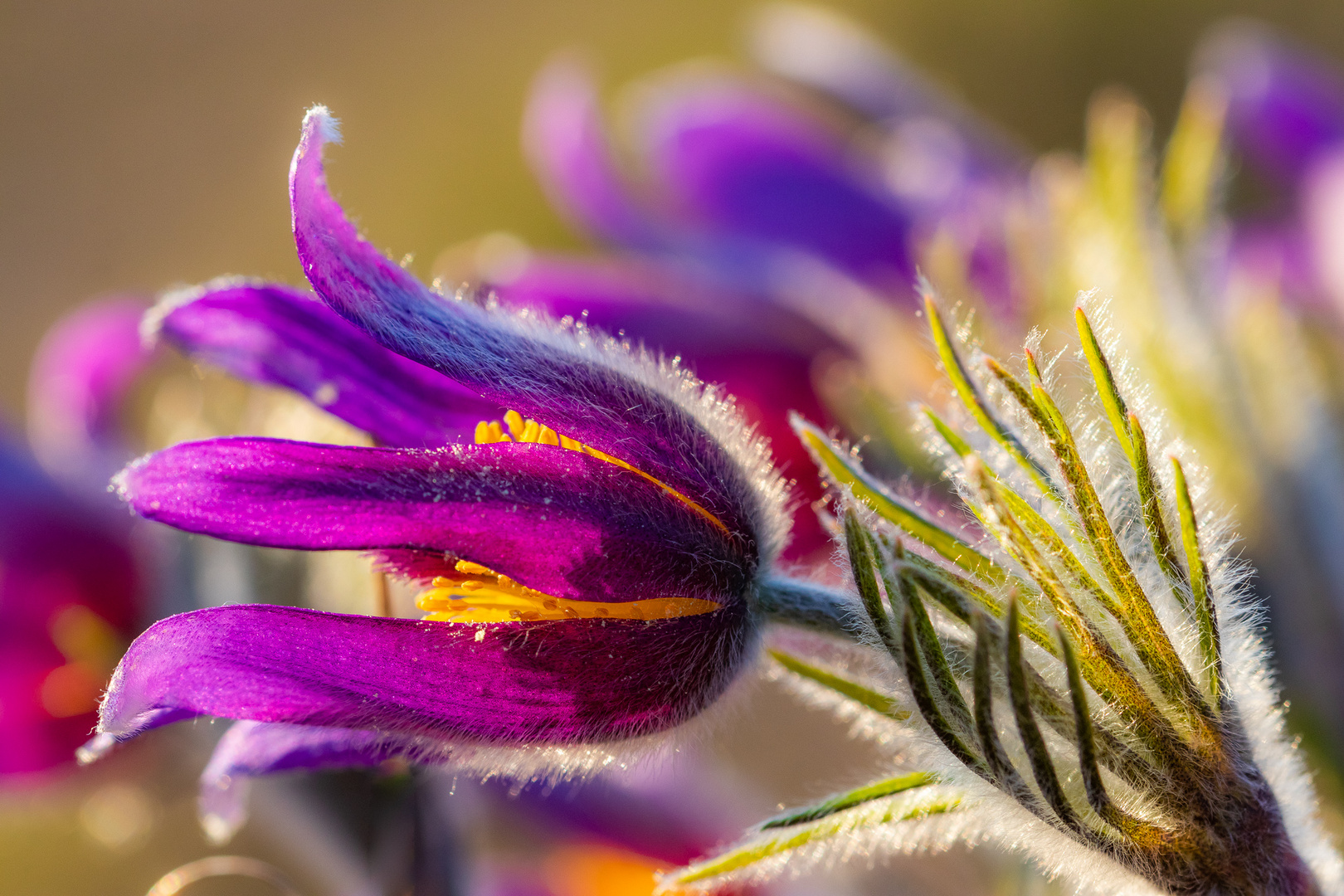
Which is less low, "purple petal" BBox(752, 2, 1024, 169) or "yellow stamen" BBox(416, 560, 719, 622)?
"purple petal" BBox(752, 2, 1024, 169)

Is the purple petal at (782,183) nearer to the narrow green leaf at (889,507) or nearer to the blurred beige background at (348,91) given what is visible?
the narrow green leaf at (889,507)

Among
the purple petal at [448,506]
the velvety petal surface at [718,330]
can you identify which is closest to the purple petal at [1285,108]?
the velvety petal surface at [718,330]

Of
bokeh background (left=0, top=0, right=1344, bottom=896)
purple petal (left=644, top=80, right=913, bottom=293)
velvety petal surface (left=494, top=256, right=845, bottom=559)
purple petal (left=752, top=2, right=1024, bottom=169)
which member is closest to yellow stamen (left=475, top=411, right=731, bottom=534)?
velvety petal surface (left=494, top=256, right=845, bottom=559)

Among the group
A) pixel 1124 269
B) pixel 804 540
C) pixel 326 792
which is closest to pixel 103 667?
pixel 326 792

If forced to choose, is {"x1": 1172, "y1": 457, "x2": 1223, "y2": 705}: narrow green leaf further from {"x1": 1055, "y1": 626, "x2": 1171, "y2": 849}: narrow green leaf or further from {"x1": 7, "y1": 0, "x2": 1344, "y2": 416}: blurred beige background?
{"x1": 7, "y1": 0, "x2": 1344, "y2": 416}: blurred beige background

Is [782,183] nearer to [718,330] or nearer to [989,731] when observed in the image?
[718,330]

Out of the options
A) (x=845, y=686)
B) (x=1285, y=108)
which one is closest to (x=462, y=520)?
(x=845, y=686)
